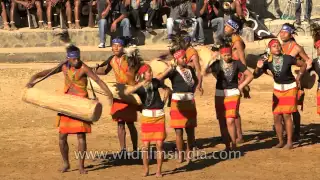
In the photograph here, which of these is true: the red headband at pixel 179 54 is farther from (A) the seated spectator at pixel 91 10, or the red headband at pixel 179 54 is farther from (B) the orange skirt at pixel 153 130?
(A) the seated spectator at pixel 91 10

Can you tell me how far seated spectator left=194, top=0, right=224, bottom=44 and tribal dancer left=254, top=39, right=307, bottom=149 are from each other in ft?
29.8

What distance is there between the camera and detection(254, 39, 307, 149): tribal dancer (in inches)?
549

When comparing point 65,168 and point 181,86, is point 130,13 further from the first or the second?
point 65,168

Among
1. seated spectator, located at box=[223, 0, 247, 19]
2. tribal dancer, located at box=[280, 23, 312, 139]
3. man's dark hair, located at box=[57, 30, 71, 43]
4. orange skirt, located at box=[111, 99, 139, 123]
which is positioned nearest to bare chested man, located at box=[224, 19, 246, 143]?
tribal dancer, located at box=[280, 23, 312, 139]

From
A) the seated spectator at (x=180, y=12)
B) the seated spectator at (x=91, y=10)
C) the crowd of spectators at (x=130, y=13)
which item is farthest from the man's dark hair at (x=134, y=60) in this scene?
the seated spectator at (x=91, y=10)

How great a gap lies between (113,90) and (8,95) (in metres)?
6.43

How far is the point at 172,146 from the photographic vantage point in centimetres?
1479

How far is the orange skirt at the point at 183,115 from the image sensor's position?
13.2 m

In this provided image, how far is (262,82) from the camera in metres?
20.6

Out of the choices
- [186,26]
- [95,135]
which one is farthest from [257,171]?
[186,26]

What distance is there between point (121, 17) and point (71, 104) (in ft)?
36.1

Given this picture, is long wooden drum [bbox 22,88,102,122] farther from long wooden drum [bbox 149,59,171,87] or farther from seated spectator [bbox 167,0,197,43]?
seated spectator [bbox 167,0,197,43]

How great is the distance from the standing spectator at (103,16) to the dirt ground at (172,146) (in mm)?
3612

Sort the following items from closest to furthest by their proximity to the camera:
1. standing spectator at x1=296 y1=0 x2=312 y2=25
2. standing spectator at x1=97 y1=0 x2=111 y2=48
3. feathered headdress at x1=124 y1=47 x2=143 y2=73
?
feathered headdress at x1=124 y1=47 x2=143 y2=73, standing spectator at x1=97 y1=0 x2=111 y2=48, standing spectator at x1=296 y1=0 x2=312 y2=25
